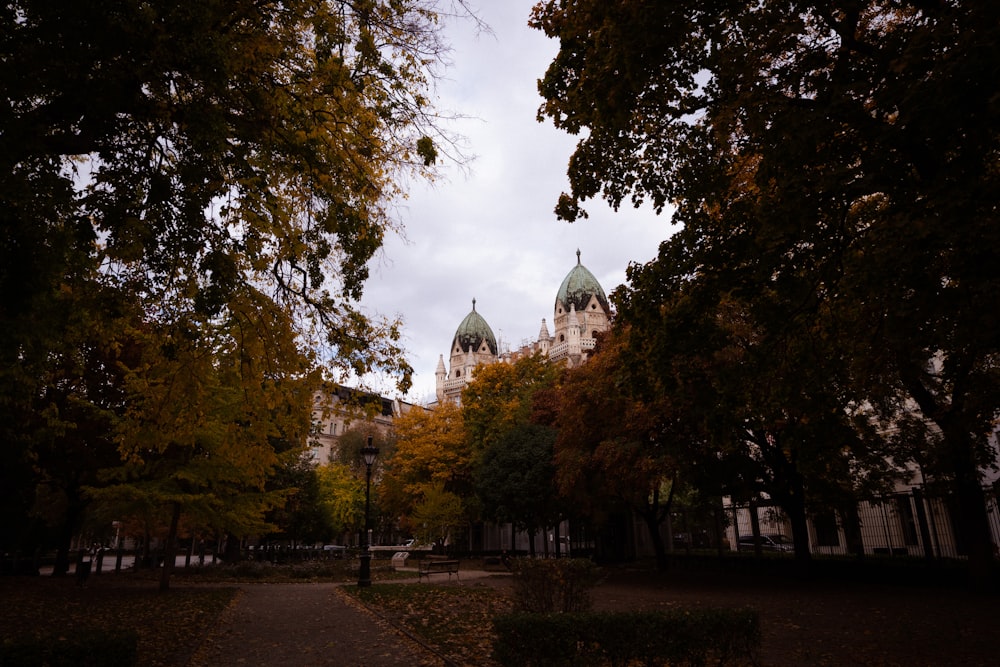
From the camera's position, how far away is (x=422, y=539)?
125 feet

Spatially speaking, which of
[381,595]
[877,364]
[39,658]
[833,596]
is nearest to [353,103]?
[39,658]

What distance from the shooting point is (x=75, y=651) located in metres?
5.45

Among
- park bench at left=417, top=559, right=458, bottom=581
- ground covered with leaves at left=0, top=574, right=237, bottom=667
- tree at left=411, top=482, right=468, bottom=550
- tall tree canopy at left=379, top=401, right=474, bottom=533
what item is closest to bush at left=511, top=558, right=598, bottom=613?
ground covered with leaves at left=0, top=574, right=237, bottom=667

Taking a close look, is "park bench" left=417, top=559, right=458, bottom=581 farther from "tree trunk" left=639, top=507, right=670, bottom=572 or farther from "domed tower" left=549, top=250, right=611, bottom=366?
"domed tower" left=549, top=250, right=611, bottom=366

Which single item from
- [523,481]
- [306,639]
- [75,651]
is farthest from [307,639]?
[523,481]

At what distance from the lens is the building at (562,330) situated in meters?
103

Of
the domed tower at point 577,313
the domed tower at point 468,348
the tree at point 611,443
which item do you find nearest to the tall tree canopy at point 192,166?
the tree at point 611,443

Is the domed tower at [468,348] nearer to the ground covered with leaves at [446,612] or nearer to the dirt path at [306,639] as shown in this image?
the ground covered with leaves at [446,612]

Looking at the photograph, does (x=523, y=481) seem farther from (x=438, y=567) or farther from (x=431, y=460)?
(x=431, y=460)

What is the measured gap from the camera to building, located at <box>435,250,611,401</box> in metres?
103

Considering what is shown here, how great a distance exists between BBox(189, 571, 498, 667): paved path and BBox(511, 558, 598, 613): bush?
5.11ft

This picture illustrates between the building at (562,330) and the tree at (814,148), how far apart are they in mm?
84131

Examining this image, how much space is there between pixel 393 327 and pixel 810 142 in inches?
255

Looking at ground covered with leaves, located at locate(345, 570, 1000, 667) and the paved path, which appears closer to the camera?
ground covered with leaves, located at locate(345, 570, 1000, 667)
